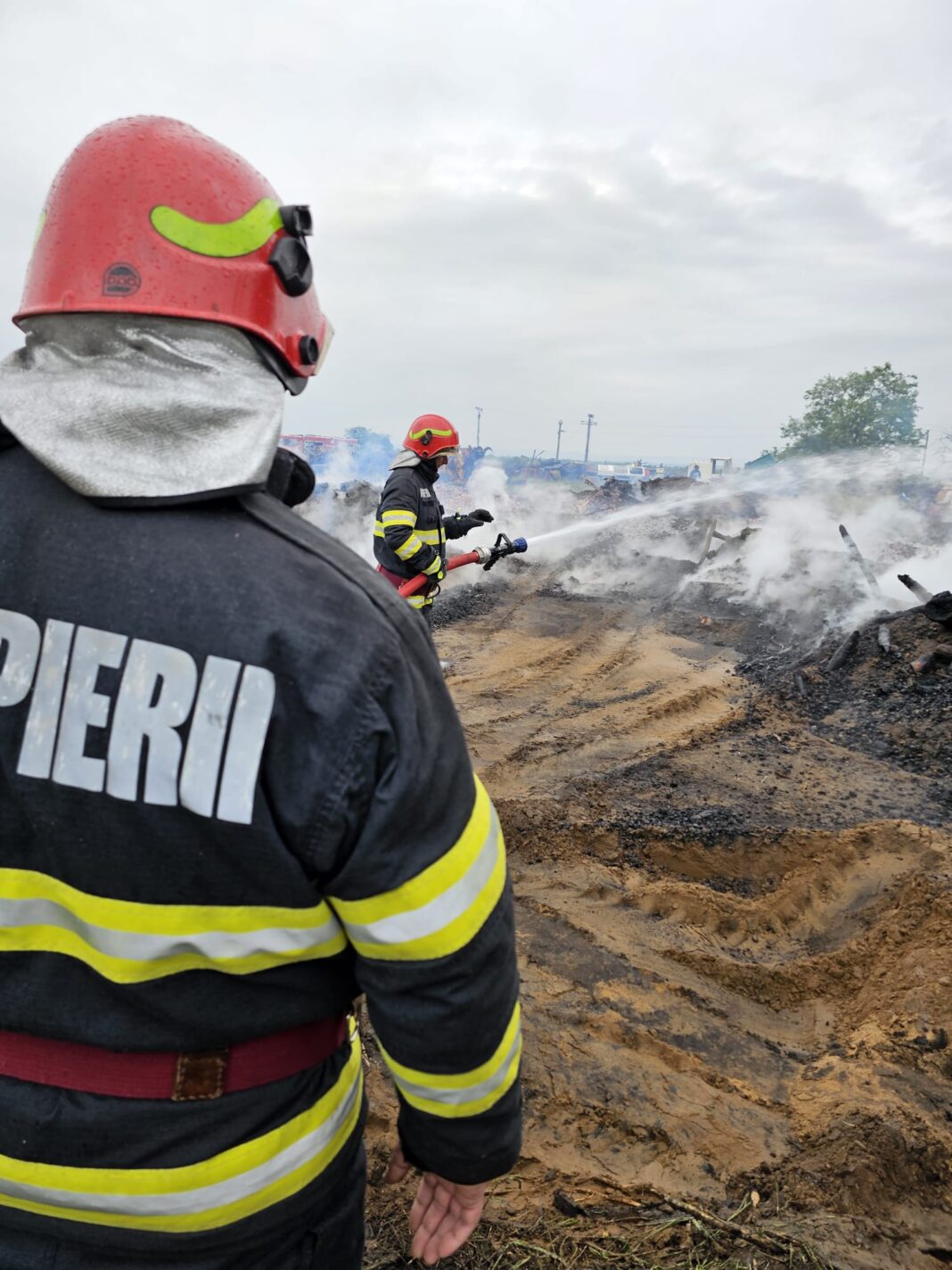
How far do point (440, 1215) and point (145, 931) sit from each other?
2.93 ft

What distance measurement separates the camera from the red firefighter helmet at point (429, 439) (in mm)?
7062

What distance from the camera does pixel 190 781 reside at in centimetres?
102

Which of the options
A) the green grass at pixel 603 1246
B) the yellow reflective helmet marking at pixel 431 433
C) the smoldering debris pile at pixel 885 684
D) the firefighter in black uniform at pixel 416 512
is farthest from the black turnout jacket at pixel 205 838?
the smoldering debris pile at pixel 885 684

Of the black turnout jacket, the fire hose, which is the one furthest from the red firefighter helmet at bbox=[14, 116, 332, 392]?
the fire hose

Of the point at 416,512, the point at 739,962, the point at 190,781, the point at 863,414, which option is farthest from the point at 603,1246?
the point at 863,414

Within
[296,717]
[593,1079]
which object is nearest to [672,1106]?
[593,1079]

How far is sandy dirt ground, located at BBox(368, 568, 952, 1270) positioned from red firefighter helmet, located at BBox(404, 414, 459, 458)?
281cm

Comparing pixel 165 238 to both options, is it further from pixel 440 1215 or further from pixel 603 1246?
pixel 603 1246

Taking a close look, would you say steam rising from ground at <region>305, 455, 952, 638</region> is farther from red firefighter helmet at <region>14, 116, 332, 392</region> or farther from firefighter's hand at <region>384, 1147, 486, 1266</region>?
red firefighter helmet at <region>14, 116, 332, 392</region>

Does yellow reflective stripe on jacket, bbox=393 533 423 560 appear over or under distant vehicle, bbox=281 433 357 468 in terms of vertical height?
under

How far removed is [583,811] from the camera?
226 inches

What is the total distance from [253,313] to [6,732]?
74 cm

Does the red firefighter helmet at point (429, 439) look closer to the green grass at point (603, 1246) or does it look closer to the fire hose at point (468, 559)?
the fire hose at point (468, 559)

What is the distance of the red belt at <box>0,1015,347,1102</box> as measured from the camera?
1.12 m
